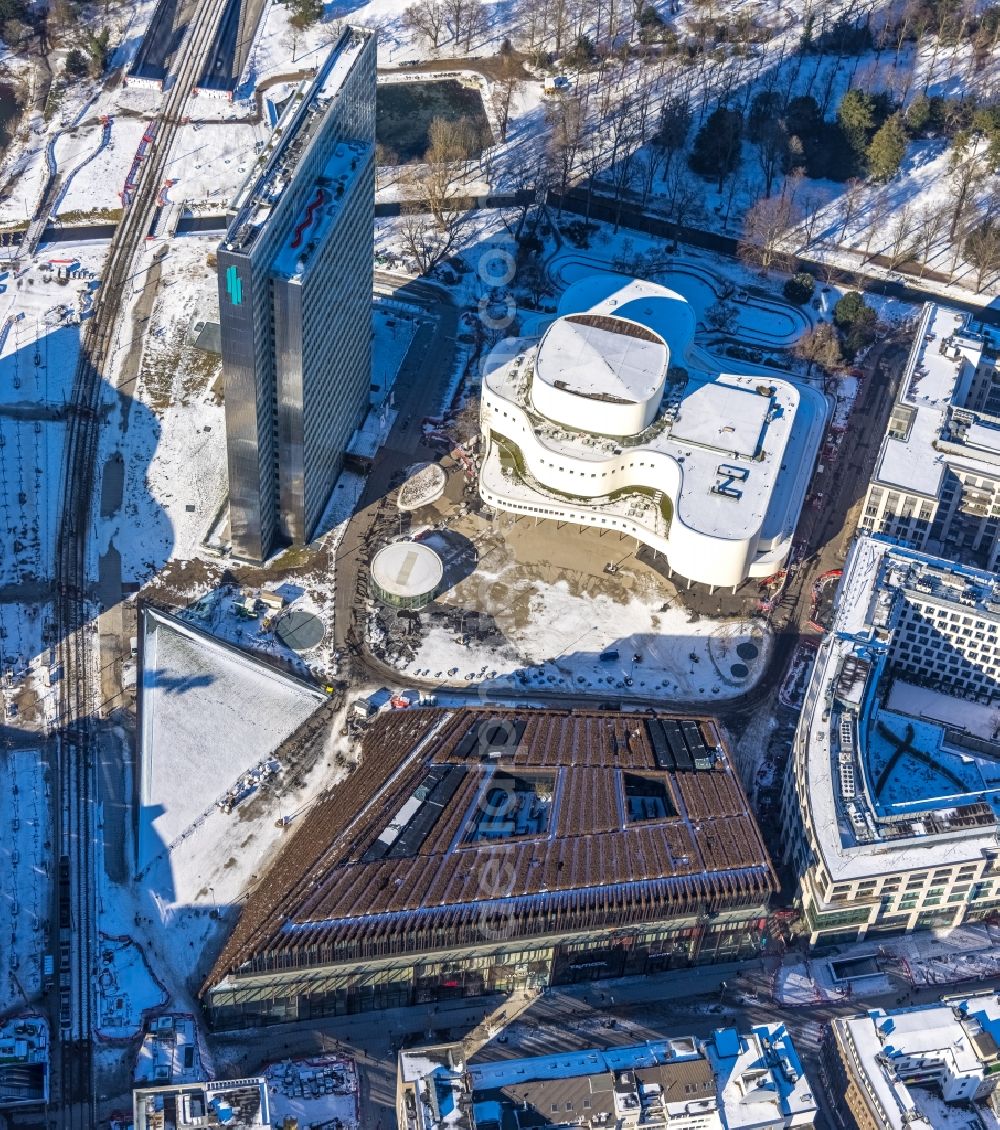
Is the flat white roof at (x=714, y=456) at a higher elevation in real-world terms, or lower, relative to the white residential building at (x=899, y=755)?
higher

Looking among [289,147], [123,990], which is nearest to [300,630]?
[123,990]

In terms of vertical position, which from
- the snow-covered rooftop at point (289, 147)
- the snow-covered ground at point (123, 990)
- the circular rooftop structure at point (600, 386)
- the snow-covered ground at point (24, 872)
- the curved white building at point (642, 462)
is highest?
the snow-covered rooftop at point (289, 147)

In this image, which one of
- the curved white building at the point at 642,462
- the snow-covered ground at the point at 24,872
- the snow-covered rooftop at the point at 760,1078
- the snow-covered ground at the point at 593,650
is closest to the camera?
the snow-covered rooftop at the point at 760,1078

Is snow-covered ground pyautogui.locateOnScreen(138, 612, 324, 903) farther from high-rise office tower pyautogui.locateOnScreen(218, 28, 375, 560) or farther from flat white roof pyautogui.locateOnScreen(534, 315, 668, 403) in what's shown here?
flat white roof pyautogui.locateOnScreen(534, 315, 668, 403)

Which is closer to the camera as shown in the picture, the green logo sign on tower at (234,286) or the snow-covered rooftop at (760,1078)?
the snow-covered rooftop at (760,1078)

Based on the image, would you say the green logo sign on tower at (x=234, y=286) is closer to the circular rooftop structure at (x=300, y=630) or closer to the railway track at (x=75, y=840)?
the circular rooftop structure at (x=300, y=630)

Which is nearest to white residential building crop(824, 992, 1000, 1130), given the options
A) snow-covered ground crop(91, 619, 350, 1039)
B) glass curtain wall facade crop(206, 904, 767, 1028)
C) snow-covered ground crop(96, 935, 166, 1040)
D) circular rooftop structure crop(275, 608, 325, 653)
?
glass curtain wall facade crop(206, 904, 767, 1028)

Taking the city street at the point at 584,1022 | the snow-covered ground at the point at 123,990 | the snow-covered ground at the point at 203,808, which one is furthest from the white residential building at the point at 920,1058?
the snow-covered ground at the point at 123,990
